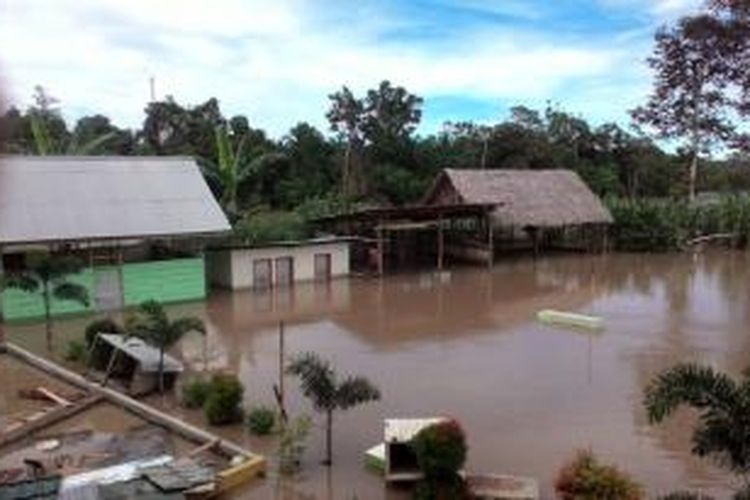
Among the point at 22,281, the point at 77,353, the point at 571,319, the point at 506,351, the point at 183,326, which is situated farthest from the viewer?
the point at 571,319

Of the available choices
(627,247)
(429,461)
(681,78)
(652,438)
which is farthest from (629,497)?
(627,247)

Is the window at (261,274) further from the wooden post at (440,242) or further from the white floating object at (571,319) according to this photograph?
the white floating object at (571,319)

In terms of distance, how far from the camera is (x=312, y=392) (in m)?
12.0

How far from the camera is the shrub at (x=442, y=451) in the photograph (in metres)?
10.2

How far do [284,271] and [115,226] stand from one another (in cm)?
624

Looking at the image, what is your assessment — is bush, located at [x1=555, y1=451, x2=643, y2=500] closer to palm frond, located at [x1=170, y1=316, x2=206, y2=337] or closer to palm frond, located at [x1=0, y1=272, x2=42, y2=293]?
palm frond, located at [x1=170, y1=316, x2=206, y2=337]

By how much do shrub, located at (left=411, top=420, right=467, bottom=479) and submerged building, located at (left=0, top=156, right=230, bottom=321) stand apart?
593 inches

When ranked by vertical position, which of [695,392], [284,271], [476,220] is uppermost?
[476,220]

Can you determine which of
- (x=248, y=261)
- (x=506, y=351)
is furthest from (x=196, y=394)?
(x=248, y=261)

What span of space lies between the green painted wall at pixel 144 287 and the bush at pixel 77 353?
15.7 ft

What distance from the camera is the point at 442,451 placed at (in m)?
10.2

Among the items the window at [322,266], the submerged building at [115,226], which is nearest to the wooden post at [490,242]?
the window at [322,266]

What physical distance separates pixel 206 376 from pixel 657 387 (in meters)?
11.2

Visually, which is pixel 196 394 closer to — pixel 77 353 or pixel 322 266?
pixel 77 353
